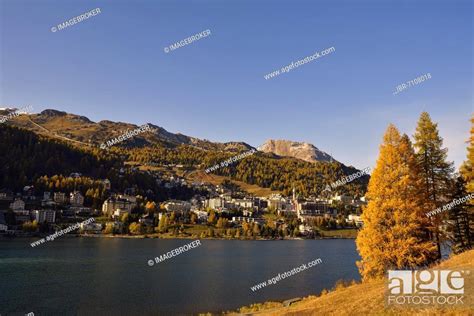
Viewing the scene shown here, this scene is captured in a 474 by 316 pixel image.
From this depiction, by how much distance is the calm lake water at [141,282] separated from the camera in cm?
4475

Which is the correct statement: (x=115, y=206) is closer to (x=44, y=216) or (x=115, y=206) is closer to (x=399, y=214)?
(x=44, y=216)

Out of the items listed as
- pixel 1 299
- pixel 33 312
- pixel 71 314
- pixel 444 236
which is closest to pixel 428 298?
pixel 444 236

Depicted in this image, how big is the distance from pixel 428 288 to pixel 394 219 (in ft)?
31.8

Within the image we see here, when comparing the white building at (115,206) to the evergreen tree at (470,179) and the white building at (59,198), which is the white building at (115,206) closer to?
the white building at (59,198)

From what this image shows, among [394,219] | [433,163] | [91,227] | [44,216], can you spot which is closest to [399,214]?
[394,219]

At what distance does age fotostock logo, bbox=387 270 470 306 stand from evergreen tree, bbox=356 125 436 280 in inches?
227

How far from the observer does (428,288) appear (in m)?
19.7

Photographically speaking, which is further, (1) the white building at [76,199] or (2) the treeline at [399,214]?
(1) the white building at [76,199]

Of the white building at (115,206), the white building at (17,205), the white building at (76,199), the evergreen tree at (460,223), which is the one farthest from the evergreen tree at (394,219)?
the white building at (76,199)

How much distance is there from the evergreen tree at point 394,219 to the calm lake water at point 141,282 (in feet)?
70.6

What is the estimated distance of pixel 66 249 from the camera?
10206 cm

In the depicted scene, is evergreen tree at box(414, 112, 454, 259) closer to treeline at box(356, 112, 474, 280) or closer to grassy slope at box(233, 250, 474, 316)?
treeline at box(356, 112, 474, 280)

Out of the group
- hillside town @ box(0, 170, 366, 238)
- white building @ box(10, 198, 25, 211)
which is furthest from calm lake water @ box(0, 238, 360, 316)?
white building @ box(10, 198, 25, 211)

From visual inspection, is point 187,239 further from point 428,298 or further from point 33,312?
point 428,298
